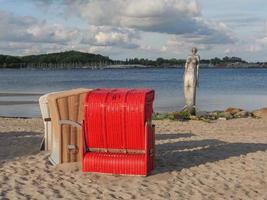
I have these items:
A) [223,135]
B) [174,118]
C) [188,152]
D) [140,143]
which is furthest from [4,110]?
[140,143]

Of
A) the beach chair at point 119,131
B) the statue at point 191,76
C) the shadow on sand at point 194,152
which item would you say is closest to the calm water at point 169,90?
Answer: the statue at point 191,76

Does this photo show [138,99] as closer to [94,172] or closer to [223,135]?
[94,172]

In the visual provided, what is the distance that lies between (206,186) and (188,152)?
8.20 ft

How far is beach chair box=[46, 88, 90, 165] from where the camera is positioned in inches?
344

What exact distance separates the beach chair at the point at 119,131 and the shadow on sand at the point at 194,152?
535 mm

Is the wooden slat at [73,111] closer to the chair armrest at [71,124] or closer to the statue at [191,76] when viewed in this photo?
the chair armrest at [71,124]

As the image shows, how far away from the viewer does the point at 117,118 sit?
8.14m

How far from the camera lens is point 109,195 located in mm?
7199

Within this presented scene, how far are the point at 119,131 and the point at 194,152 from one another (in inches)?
101

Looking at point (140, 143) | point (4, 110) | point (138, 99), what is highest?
point (138, 99)

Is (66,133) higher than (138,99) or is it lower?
lower

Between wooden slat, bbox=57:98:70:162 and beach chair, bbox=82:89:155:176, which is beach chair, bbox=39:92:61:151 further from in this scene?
beach chair, bbox=82:89:155:176

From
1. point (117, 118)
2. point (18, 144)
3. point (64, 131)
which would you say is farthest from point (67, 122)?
point (18, 144)

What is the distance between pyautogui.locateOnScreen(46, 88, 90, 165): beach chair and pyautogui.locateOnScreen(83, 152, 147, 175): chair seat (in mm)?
632
